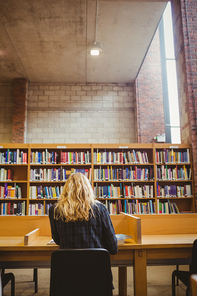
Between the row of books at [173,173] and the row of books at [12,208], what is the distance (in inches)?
125

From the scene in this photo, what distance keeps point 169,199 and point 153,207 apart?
17.4 inches

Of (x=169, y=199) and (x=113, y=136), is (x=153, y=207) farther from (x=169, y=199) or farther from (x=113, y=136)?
(x=113, y=136)

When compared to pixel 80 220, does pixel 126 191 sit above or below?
above

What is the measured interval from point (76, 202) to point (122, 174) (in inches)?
151

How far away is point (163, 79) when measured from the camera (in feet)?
27.7

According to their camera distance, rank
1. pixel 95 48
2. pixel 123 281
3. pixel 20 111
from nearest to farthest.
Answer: pixel 123 281
pixel 95 48
pixel 20 111

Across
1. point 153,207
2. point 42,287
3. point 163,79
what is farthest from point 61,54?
point 42,287

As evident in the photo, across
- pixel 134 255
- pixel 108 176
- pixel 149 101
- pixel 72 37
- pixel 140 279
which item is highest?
pixel 72 37

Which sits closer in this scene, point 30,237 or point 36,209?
point 30,237

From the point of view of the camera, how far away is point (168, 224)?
2875 mm

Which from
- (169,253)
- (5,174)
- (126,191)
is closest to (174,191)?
(126,191)

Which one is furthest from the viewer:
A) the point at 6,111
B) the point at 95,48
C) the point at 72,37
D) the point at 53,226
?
the point at 6,111

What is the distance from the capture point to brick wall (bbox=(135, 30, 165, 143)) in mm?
7902

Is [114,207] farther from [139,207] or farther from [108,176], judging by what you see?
[108,176]
